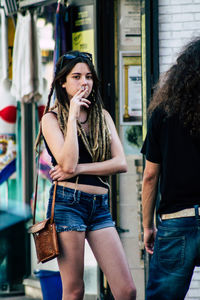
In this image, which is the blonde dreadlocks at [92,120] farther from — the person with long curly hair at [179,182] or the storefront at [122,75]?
the storefront at [122,75]

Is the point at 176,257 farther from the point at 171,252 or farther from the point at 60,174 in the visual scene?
the point at 60,174

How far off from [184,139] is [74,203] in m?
0.97

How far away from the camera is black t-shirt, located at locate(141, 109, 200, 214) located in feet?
10.0

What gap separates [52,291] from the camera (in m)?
5.20

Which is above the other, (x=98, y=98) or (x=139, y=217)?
(x=98, y=98)

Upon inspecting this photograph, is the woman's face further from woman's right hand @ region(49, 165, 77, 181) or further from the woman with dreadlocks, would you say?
woman's right hand @ region(49, 165, 77, 181)

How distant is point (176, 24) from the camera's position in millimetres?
5039

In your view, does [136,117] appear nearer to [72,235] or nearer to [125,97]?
[125,97]

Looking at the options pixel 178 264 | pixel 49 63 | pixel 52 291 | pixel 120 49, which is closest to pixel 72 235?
pixel 178 264

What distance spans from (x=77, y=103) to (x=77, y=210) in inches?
25.5

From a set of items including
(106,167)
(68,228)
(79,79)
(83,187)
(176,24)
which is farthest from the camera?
(176,24)

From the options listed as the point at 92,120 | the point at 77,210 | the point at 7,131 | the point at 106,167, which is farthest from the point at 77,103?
the point at 7,131

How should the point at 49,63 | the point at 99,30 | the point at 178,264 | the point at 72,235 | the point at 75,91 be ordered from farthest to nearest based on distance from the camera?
the point at 49,63, the point at 99,30, the point at 75,91, the point at 72,235, the point at 178,264

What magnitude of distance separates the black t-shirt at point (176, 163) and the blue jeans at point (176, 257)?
0.09m
